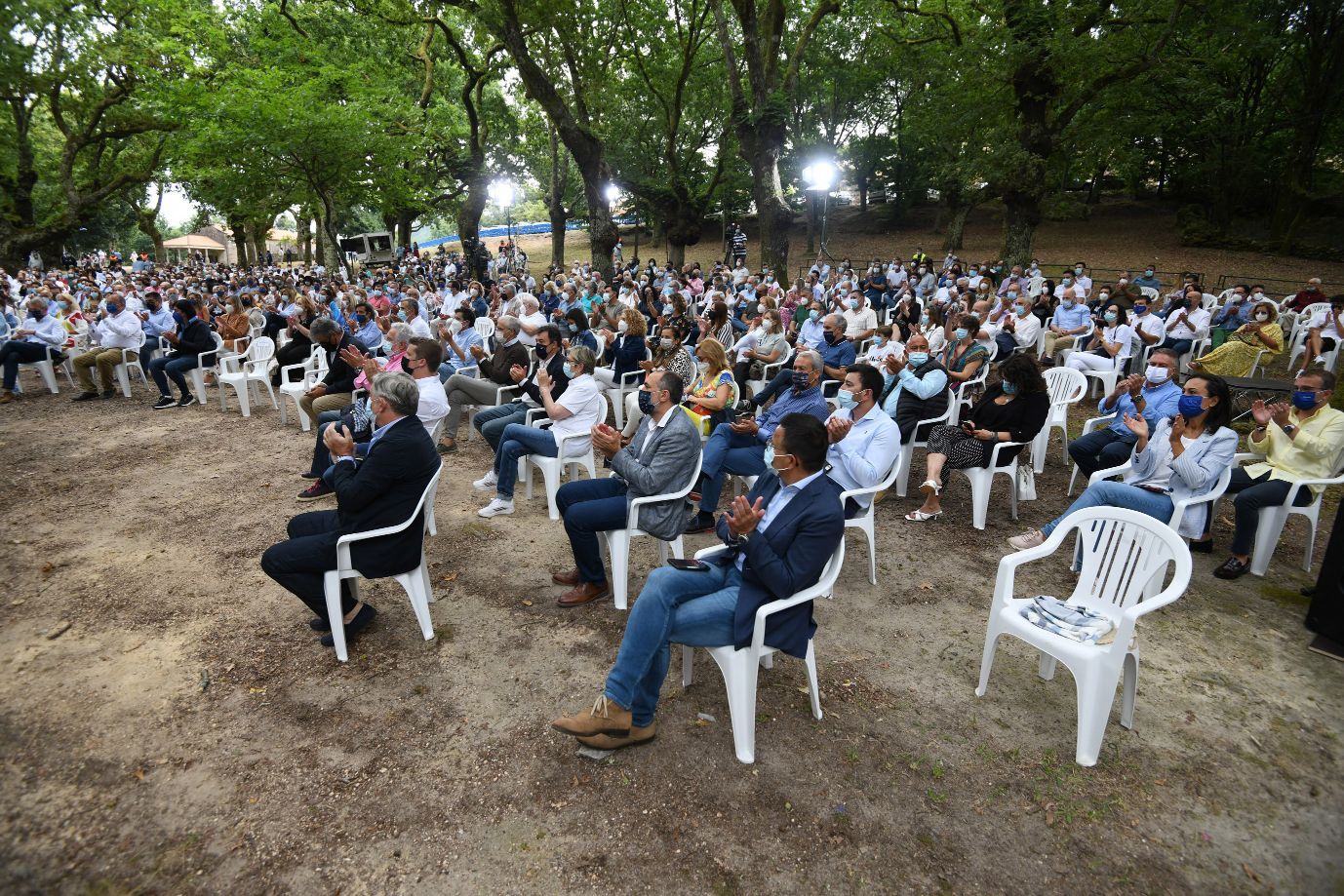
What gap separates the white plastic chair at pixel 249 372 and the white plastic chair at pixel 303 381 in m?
0.47

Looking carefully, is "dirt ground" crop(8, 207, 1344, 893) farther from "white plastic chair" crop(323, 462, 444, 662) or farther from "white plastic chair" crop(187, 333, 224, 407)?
"white plastic chair" crop(187, 333, 224, 407)

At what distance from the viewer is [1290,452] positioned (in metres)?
4.21

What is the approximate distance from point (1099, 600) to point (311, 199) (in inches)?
755

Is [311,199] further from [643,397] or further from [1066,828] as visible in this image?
[1066,828]

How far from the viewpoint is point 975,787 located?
2.66m

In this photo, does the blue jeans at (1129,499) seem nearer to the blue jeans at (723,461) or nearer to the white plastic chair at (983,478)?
the white plastic chair at (983,478)

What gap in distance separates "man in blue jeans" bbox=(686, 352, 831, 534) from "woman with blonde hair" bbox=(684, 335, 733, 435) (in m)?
0.20

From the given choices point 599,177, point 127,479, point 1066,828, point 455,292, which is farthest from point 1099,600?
point 599,177

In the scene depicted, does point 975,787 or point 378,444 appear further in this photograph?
point 378,444

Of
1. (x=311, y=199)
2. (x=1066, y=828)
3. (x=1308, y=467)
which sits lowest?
(x=1066, y=828)

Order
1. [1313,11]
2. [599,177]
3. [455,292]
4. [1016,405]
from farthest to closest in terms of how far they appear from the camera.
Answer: [1313,11] → [599,177] → [455,292] → [1016,405]

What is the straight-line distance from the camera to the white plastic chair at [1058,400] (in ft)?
20.3

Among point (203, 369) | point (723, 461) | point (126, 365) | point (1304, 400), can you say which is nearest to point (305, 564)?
point (723, 461)

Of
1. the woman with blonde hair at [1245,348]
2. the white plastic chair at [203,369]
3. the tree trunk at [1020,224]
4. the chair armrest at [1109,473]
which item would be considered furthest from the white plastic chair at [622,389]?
the tree trunk at [1020,224]
